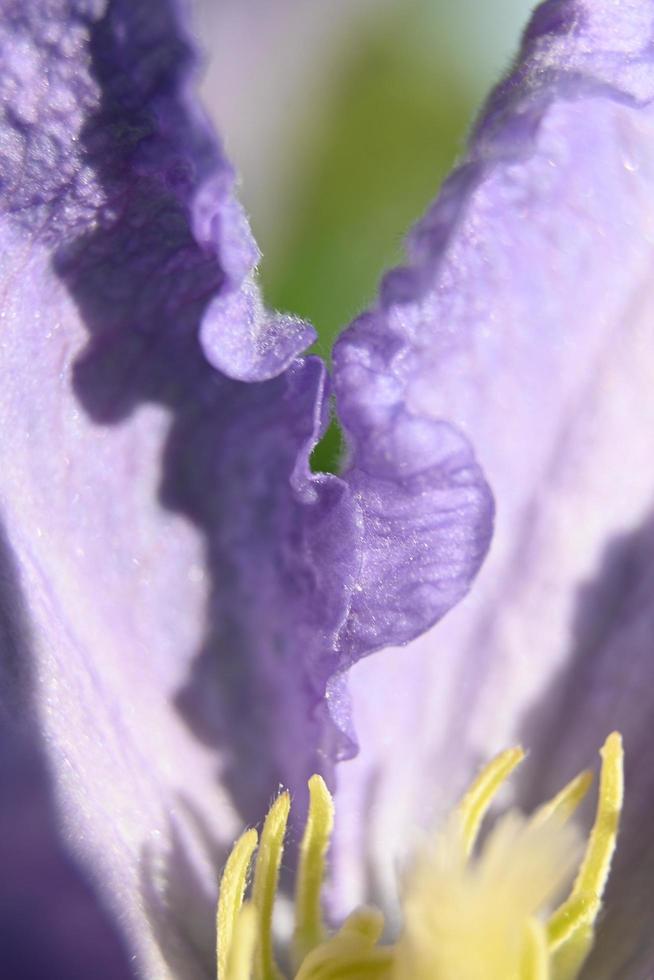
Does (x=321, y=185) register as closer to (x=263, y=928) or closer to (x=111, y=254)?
(x=111, y=254)

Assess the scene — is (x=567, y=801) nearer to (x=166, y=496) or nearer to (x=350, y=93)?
(x=166, y=496)

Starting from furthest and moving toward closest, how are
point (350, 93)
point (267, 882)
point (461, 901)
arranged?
point (350, 93) < point (267, 882) < point (461, 901)

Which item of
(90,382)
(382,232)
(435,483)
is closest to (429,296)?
(435,483)

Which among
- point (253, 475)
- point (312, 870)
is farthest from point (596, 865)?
point (253, 475)

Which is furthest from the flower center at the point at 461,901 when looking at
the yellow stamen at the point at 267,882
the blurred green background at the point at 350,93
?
the blurred green background at the point at 350,93

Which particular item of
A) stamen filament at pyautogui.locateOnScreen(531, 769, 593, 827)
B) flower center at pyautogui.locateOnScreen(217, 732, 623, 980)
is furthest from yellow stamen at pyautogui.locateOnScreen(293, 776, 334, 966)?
stamen filament at pyautogui.locateOnScreen(531, 769, 593, 827)

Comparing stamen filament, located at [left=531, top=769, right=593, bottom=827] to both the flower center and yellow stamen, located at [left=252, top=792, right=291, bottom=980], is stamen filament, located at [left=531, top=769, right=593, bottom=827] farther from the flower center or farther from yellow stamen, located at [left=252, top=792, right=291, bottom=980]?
yellow stamen, located at [left=252, top=792, right=291, bottom=980]
